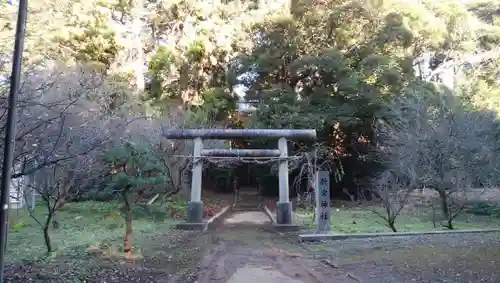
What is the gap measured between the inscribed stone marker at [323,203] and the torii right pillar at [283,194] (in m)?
2.07

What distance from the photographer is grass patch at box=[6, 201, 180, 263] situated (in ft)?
29.5

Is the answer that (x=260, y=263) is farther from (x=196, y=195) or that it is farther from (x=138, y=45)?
(x=138, y=45)

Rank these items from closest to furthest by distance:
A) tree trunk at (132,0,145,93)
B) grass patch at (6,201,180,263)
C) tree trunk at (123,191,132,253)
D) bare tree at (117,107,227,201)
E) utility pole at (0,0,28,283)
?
utility pole at (0,0,28,283) < tree trunk at (123,191,132,253) < grass patch at (6,201,180,263) < bare tree at (117,107,227,201) < tree trunk at (132,0,145,93)

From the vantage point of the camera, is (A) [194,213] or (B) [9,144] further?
(A) [194,213]

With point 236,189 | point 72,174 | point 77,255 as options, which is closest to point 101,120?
point 72,174

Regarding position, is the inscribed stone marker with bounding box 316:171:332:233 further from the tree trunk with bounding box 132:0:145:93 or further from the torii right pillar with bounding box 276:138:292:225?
the tree trunk with bounding box 132:0:145:93

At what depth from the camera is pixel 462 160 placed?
1518cm

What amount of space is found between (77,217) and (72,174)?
7.77 metres

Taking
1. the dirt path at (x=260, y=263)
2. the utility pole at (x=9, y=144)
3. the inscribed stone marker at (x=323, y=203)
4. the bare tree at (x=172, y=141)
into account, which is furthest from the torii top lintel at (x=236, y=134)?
the utility pole at (x=9, y=144)

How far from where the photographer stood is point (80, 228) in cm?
1281

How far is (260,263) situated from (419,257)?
271cm

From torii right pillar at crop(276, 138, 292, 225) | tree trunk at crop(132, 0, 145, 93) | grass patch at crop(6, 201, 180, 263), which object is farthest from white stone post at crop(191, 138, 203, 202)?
tree trunk at crop(132, 0, 145, 93)

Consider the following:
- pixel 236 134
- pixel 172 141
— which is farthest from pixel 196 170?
pixel 172 141

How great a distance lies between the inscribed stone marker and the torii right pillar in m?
2.07
